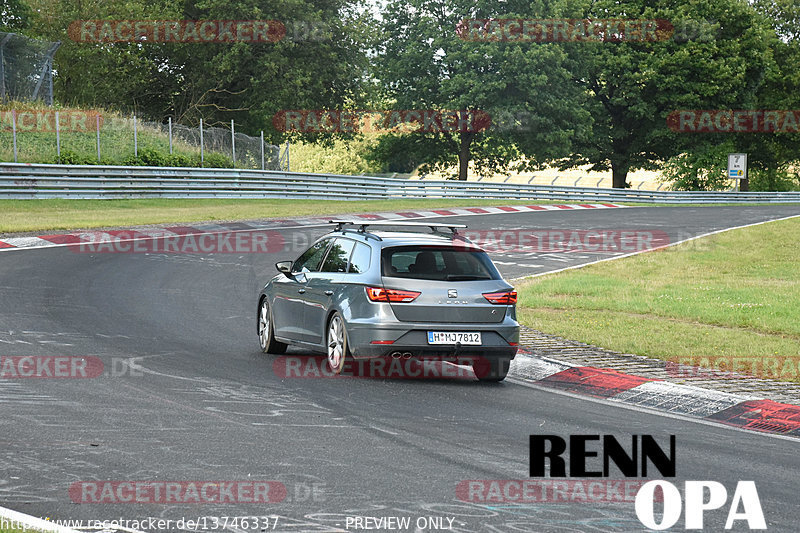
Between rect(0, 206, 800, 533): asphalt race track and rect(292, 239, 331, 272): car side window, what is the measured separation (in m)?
1.09

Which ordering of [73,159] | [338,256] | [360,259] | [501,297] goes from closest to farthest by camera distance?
[501,297] < [360,259] < [338,256] < [73,159]

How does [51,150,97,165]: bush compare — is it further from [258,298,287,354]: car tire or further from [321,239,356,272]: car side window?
[321,239,356,272]: car side window

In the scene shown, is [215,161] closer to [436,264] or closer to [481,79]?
[481,79]

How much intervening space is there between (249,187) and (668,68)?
33006mm

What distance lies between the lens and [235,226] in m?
28.4

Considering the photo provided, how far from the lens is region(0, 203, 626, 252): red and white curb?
23.0m

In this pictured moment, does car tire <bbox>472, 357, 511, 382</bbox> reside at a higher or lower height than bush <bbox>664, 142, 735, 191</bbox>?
lower

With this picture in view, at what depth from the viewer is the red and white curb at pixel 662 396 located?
8875 mm

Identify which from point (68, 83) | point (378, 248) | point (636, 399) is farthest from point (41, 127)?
point (636, 399)

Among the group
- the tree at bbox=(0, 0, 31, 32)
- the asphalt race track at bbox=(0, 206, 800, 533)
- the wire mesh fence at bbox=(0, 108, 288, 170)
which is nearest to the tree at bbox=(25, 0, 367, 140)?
the tree at bbox=(0, 0, 31, 32)

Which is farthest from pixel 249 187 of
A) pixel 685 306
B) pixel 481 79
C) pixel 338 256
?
pixel 338 256

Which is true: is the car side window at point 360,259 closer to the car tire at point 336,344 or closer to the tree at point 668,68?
the car tire at point 336,344

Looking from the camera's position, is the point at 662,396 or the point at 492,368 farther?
the point at 492,368

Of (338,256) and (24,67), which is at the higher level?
(24,67)
